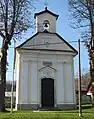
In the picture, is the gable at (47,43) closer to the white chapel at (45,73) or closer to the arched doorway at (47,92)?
the white chapel at (45,73)

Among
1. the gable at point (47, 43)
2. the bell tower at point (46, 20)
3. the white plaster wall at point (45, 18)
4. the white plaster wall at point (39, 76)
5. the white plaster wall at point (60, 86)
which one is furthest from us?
the bell tower at point (46, 20)

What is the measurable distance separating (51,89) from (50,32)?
6.63 metres

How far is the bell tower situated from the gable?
2.69 feet

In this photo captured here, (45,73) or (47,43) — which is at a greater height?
(47,43)

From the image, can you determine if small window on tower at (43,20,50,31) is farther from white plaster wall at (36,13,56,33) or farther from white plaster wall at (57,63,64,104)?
white plaster wall at (57,63,64,104)

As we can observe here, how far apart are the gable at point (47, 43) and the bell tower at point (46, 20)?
821 mm

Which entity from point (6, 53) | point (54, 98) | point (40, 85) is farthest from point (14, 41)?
point (54, 98)

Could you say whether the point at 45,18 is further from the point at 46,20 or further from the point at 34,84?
the point at 34,84

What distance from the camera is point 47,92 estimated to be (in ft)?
98.7

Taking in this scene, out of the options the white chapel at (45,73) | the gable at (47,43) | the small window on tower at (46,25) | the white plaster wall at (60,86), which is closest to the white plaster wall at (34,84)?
the white chapel at (45,73)

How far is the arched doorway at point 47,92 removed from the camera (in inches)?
1177

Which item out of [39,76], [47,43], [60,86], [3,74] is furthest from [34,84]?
[3,74]

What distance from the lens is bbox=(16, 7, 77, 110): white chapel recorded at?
2952cm

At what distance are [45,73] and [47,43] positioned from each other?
11.5ft
